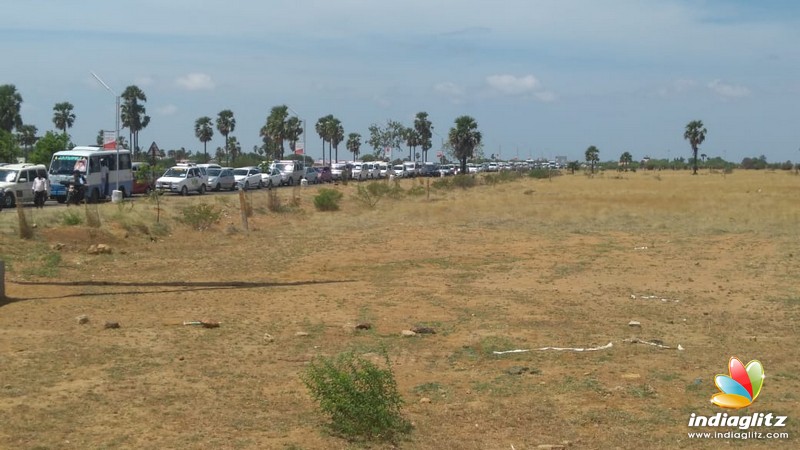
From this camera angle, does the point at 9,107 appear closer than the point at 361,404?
No

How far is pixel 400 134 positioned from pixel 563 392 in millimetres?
117327

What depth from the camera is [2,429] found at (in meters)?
7.80

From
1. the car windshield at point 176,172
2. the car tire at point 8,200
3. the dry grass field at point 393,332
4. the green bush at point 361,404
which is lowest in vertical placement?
the dry grass field at point 393,332

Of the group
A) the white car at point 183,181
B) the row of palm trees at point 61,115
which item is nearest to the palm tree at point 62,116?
the row of palm trees at point 61,115

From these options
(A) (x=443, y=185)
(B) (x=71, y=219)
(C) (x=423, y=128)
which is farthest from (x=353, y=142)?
(B) (x=71, y=219)

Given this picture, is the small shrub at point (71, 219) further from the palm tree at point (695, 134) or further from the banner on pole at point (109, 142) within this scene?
the palm tree at point (695, 134)

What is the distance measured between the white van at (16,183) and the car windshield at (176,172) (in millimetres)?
13050

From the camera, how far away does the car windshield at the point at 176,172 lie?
48812mm

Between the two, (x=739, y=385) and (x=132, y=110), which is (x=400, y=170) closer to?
(x=132, y=110)

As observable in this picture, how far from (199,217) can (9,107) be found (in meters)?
55.3

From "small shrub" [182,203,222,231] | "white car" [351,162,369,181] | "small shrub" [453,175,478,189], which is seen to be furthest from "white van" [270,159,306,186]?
"small shrub" [182,203,222,231]

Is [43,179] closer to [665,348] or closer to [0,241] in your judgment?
[0,241]

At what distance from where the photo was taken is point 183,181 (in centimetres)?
4838

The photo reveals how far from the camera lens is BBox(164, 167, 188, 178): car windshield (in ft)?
160
